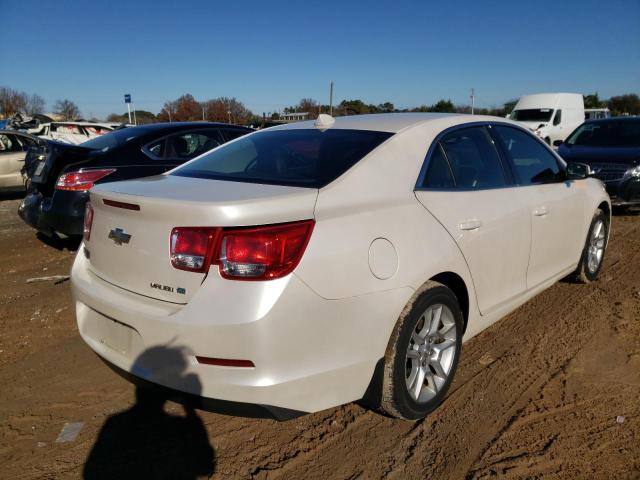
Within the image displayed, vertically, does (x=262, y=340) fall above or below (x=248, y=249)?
below

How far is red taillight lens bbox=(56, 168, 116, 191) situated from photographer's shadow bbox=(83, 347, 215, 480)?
3.25 m

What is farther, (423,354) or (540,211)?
(540,211)

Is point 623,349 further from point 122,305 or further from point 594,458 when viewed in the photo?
point 122,305

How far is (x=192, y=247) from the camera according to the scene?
2.15m

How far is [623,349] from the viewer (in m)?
3.52

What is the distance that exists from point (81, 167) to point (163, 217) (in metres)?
3.81

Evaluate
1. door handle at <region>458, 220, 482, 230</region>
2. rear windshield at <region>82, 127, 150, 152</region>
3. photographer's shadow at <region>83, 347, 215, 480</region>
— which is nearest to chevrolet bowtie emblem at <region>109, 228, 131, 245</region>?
photographer's shadow at <region>83, 347, 215, 480</region>

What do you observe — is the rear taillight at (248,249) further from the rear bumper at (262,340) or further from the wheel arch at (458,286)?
the wheel arch at (458,286)

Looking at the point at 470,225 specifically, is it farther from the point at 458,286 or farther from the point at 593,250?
Result: the point at 593,250

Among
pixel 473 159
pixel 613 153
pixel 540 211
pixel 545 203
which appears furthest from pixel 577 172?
pixel 613 153

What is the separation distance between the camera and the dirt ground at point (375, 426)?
240cm

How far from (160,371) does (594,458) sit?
2065 mm

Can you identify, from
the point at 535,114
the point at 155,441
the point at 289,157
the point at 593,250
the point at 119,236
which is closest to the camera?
the point at 119,236

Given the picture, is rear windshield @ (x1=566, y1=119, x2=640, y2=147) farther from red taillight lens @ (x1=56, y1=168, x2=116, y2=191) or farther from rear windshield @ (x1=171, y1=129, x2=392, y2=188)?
red taillight lens @ (x1=56, y1=168, x2=116, y2=191)
